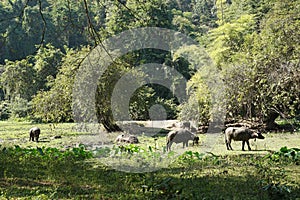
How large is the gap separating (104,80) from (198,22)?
26.6m

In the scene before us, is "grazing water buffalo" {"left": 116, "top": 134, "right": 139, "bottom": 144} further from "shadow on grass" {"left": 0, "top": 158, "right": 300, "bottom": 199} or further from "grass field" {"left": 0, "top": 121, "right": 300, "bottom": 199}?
"shadow on grass" {"left": 0, "top": 158, "right": 300, "bottom": 199}

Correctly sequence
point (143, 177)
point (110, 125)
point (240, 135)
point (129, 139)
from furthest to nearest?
point (110, 125) < point (129, 139) < point (240, 135) < point (143, 177)

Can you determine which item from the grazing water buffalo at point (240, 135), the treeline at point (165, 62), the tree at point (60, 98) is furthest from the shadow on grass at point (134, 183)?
the tree at point (60, 98)

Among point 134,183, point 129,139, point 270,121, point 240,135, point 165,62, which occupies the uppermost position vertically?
point 165,62

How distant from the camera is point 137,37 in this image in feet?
91.1

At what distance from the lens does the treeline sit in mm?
7127

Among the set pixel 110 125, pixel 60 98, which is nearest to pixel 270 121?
pixel 110 125

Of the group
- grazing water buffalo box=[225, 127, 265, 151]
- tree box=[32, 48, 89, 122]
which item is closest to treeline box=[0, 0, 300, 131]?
tree box=[32, 48, 89, 122]

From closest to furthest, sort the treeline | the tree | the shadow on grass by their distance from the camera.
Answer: the shadow on grass → the treeline → the tree

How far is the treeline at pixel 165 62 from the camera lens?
713 centimetres

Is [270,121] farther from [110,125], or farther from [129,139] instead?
[110,125]

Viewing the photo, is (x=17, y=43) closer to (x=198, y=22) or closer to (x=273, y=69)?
(x=198, y=22)

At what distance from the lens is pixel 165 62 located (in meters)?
31.8

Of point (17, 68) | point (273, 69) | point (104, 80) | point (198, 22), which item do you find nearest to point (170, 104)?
point (104, 80)
